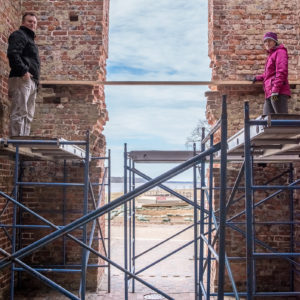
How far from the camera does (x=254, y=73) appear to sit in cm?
702

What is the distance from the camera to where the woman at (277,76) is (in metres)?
5.36

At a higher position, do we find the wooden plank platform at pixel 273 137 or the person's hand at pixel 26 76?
the person's hand at pixel 26 76

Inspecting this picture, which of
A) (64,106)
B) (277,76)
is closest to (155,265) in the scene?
(64,106)

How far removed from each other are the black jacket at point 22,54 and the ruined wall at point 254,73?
3229 mm

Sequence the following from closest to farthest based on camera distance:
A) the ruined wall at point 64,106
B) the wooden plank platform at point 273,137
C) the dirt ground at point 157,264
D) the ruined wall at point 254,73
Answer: the wooden plank platform at point 273,137
the ruined wall at point 254,73
the dirt ground at point 157,264
the ruined wall at point 64,106

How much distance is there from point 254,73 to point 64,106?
3.58 meters

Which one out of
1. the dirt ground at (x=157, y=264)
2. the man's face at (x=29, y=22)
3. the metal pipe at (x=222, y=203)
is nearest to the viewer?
the metal pipe at (x=222, y=203)

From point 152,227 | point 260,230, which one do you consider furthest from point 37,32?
point 152,227

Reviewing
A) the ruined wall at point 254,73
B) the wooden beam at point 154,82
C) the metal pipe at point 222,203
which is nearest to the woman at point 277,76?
the wooden beam at point 154,82

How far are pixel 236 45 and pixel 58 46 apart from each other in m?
3.34

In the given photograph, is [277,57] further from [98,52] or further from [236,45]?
[98,52]

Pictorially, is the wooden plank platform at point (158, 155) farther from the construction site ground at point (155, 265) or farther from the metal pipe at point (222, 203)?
the metal pipe at point (222, 203)

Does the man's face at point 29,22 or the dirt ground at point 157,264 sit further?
the dirt ground at point 157,264

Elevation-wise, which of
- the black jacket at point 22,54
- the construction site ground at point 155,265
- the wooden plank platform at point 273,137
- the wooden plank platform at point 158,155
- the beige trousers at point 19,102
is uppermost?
the black jacket at point 22,54
